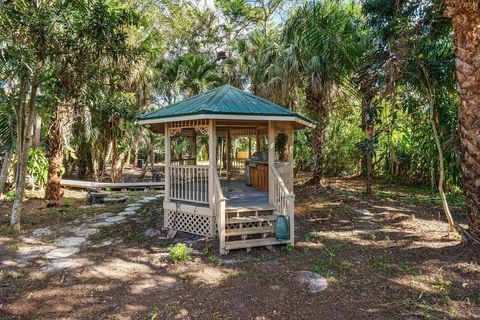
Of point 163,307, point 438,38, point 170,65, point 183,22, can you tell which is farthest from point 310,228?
point 183,22

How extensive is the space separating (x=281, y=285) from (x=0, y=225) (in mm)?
7527

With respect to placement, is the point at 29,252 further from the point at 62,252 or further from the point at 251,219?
the point at 251,219

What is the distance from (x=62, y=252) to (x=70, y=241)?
811mm

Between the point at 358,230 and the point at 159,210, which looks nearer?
the point at 358,230

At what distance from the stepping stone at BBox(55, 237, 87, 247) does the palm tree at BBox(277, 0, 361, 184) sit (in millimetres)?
8813

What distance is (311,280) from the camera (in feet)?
16.0

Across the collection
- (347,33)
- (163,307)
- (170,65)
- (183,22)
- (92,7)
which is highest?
(183,22)

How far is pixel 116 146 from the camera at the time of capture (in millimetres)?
16031

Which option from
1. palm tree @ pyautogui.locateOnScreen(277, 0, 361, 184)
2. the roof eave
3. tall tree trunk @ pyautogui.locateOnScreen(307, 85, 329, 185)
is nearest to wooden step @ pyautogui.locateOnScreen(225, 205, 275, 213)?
the roof eave

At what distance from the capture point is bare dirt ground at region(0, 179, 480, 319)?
4.11m

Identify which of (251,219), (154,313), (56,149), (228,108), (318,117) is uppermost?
(318,117)

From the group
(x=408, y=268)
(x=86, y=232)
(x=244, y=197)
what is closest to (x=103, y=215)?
(x=86, y=232)

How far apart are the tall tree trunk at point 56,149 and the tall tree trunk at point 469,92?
11.0 metres

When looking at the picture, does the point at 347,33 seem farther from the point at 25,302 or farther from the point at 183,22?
the point at 183,22
